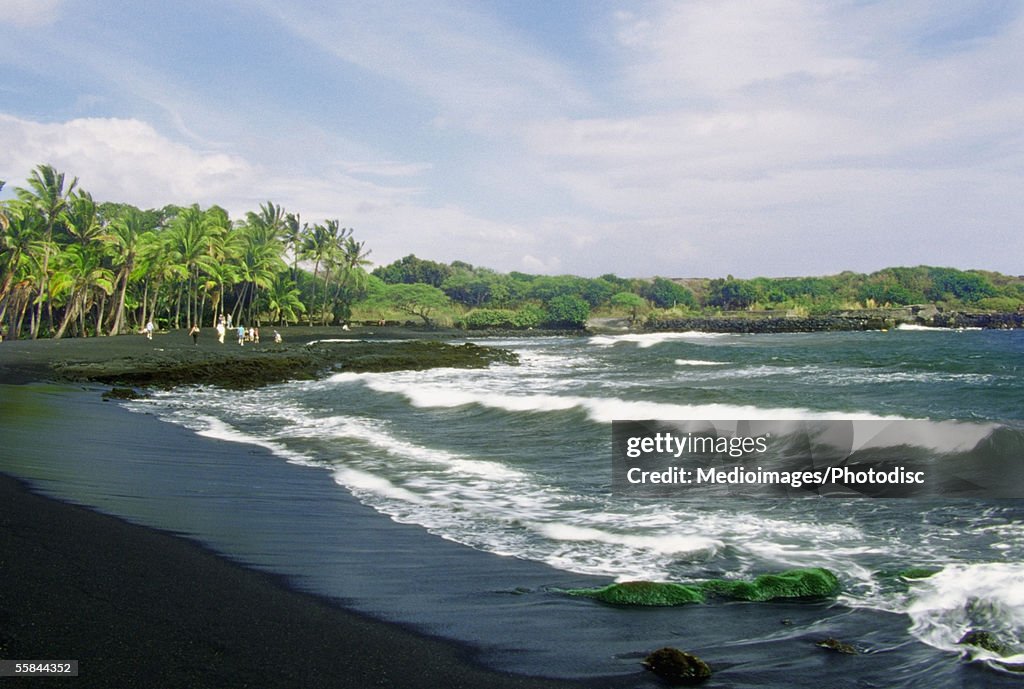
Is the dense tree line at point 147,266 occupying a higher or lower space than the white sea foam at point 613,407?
higher

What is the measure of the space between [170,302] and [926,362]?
55132 mm

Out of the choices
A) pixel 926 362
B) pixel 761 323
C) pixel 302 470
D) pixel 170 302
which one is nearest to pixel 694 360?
pixel 926 362

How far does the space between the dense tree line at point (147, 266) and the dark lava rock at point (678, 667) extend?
38.9 metres

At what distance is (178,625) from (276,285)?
2807 inches

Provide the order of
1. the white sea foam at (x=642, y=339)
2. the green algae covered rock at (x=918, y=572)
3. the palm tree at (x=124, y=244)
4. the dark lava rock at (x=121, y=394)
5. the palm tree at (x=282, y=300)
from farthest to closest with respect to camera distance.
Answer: the palm tree at (x=282, y=300) → the white sea foam at (x=642, y=339) → the palm tree at (x=124, y=244) → the dark lava rock at (x=121, y=394) → the green algae covered rock at (x=918, y=572)

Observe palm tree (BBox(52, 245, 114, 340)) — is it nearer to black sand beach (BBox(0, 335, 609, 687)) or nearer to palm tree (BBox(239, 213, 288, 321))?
palm tree (BBox(239, 213, 288, 321))

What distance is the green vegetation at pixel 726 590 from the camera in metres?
5.33

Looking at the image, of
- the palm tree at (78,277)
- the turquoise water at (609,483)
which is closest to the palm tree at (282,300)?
the palm tree at (78,277)

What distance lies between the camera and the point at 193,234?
181 feet

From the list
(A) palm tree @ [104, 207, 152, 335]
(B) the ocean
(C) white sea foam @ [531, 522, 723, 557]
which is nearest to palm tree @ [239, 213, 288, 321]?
(A) palm tree @ [104, 207, 152, 335]

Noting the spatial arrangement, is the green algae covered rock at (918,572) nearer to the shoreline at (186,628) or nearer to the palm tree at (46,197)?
the shoreline at (186,628)

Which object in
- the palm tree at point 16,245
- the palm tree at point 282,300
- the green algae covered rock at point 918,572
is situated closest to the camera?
the green algae covered rock at point 918,572

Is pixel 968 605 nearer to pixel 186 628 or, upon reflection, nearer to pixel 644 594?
pixel 644 594

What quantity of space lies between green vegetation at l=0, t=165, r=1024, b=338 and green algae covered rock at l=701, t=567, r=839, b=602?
3958 centimetres
